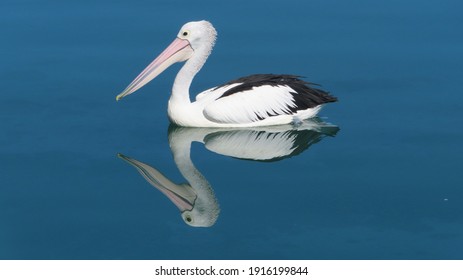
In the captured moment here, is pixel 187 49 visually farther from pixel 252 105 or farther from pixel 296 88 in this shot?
pixel 296 88

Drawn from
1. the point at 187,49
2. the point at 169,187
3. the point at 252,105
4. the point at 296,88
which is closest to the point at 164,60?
the point at 187,49

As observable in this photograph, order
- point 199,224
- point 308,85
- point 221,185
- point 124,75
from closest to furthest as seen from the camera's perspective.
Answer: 1. point 199,224
2. point 221,185
3. point 308,85
4. point 124,75

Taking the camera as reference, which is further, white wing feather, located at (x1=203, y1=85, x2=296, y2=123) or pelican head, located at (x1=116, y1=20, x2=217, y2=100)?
pelican head, located at (x1=116, y1=20, x2=217, y2=100)

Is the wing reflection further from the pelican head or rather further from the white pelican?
the pelican head

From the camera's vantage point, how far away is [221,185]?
8.77m

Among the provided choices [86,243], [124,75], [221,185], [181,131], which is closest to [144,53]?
[124,75]

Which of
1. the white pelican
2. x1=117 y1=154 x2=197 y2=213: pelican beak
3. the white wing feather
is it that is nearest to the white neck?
the white pelican

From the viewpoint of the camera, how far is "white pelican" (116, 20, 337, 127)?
984 centimetres

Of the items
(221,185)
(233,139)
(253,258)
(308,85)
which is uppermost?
(308,85)

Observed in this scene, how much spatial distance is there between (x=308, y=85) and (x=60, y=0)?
4.46 meters

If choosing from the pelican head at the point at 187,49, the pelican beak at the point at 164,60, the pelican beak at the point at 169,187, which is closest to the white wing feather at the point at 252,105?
the pelican head at the point at 187,49

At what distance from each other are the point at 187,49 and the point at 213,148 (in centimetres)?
108

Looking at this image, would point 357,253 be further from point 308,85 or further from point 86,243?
point 308,85

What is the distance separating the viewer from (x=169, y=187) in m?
8.80
